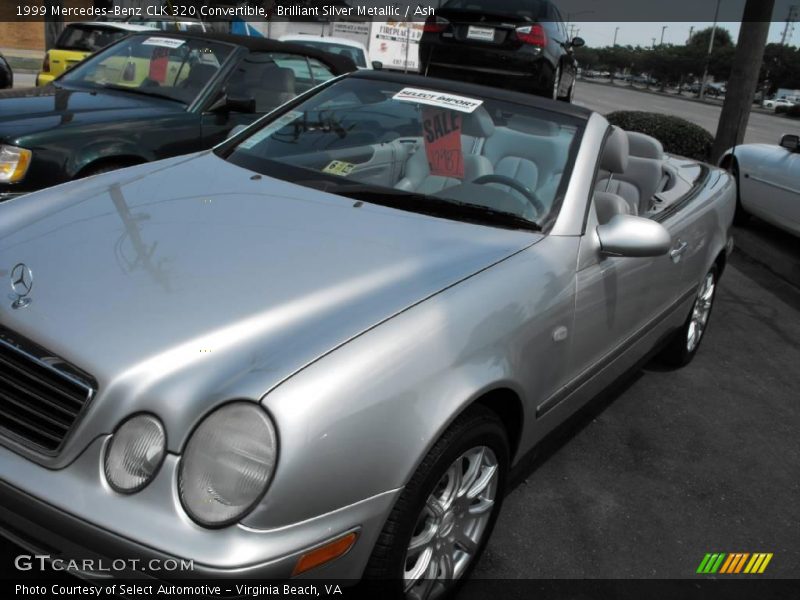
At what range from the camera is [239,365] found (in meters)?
1.86

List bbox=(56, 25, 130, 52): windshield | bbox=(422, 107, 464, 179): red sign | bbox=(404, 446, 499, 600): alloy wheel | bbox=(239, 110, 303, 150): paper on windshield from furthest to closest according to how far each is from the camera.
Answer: bbox=(56, 25, 130, 52): windshield < bbox=(239, 110, 303, 150): paper on windshield < bbox=(422, 107, 464, 179): red sign < bbox=(404, 446, 499, 600): alloy wheel

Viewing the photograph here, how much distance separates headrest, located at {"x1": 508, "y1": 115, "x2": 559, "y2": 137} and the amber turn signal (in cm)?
192

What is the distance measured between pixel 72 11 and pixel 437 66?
2489cm

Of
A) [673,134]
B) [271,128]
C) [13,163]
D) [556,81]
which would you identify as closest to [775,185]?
[673,134]

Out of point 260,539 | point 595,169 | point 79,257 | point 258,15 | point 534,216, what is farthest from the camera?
point 258,15

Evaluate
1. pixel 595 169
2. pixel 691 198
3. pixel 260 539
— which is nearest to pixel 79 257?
pixel 260 539

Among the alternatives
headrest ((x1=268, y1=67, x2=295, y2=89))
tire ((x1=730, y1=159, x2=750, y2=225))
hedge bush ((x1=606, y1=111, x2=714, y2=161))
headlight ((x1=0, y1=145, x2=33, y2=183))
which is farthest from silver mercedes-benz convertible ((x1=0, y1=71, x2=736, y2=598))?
hedge bush ((x1=606, y1=111, x2=714, y2=161))

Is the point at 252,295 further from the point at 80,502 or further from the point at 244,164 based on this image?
the point at 244,164

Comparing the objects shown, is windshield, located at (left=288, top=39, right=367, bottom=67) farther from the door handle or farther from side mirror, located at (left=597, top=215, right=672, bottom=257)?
side mirror, located at (left=597, top=215, right=672, bottom=257)

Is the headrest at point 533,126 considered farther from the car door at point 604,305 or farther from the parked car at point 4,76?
the parked car at point 4,76

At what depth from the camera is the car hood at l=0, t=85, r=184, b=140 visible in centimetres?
473

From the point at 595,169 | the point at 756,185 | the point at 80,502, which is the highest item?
the point at 595,169

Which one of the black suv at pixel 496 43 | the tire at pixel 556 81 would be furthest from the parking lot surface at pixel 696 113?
the black suv at pixel 496 43

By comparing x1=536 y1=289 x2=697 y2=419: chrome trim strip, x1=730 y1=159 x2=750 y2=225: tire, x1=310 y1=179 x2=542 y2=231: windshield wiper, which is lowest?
x1=730 y1=159 x2=750 y2=225: tire
